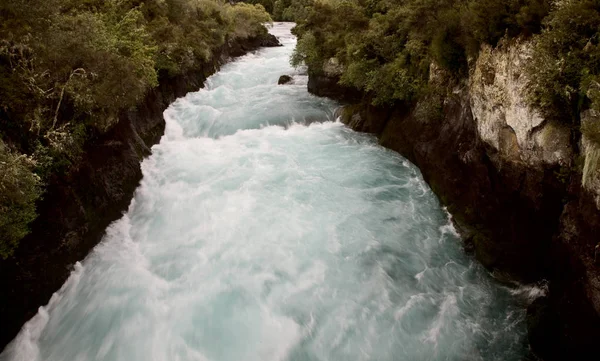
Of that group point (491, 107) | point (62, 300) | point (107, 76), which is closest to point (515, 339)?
point (491, 107)

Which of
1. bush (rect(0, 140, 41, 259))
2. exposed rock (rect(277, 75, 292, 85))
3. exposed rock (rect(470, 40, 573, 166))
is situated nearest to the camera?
bush (rect(0, 140, 41, 259))

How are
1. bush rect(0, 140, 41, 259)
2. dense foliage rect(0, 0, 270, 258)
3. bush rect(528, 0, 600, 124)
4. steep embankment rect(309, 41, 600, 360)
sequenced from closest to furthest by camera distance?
bush rect(528, 0, 600, 124), steep embankment rect(309, 41, 600, 360), bush rect(0, 140, 41, 259), dense foliage rect(0, 0, 270, 258)

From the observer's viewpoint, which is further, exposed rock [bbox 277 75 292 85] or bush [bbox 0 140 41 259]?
exposed rock [bbox 277 75 292 85]

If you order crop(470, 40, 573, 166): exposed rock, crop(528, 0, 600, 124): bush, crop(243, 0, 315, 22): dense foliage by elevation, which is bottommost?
crop(243, 0, 315, 22): dense foliage

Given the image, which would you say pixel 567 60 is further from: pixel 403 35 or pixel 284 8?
pixel 284 8

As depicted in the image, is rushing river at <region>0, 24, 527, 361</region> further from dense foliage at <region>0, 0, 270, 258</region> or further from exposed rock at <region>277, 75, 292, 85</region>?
exposed rock at <region>277, 75, 292, 85</region>

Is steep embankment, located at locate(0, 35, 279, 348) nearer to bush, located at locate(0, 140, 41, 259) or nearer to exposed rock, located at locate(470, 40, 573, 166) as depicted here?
bush, located at locate(0, 140, 41, 259)

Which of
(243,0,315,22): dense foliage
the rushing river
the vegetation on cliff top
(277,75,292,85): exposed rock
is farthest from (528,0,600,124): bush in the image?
(243,0,315,22): dense foliage

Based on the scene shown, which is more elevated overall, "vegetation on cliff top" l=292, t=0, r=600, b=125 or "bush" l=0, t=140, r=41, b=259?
"vegetation on cliff top" l=292, t=0, r=600, b=125
